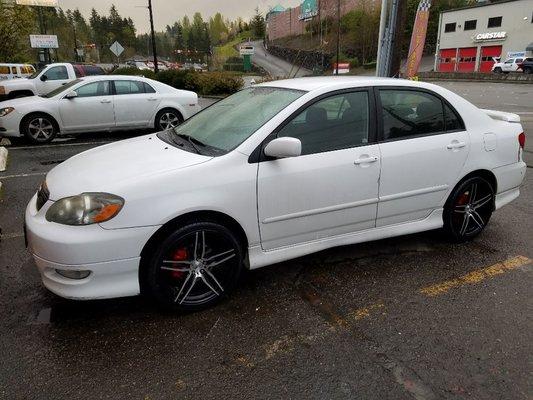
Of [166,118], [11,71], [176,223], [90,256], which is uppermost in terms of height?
[11,71]

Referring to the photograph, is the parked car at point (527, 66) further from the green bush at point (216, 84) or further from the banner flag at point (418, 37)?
the banner flag at point (418, 37)

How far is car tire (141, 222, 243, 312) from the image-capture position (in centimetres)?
286

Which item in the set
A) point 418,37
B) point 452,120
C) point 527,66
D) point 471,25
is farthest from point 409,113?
point 471,25

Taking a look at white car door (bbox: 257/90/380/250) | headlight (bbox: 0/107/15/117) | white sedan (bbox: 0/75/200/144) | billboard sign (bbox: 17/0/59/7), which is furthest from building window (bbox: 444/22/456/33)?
white car door (bbox: 257/90/380/250)

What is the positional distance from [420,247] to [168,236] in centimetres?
245

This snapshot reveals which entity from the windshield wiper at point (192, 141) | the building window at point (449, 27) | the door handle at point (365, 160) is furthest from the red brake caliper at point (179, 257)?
the building window at point (449, 27)

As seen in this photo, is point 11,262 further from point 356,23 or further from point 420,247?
point 356,23

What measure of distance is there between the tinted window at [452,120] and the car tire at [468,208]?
50cm

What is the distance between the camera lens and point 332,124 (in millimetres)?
3420

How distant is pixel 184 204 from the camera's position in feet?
9.24

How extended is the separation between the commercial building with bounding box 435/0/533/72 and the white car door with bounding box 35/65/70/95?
4210 cm

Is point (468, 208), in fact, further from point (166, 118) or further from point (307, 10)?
point (307, 10)

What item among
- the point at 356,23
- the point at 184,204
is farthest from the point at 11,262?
the point at 356,23

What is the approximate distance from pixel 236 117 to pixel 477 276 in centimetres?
235
